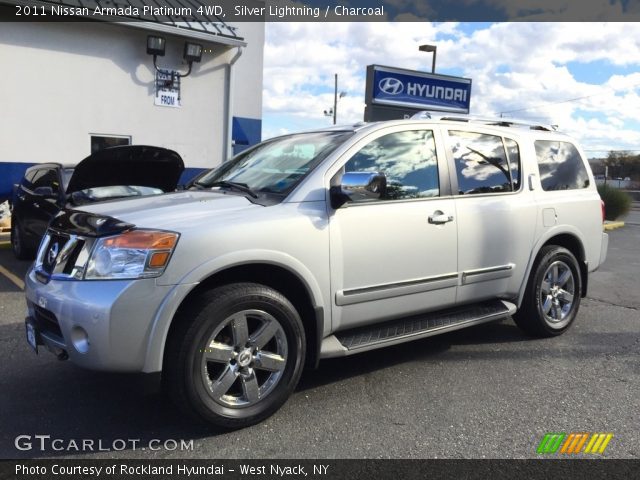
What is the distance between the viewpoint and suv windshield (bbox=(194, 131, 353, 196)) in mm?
3762

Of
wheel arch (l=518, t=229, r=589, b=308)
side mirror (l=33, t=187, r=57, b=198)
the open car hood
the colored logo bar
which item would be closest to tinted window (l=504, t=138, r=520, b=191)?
wheel arch (l=518, t=229, r=589, b=308)

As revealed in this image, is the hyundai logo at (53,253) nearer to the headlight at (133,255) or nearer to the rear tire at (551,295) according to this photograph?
the headlight at (133,255)

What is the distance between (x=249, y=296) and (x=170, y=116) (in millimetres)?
10911

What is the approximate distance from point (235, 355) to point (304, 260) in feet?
2.29

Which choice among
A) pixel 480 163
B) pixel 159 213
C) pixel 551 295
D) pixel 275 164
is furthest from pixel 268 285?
pixel 551 295

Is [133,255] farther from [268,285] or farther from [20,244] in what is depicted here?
[20,244]

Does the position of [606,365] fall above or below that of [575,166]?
below

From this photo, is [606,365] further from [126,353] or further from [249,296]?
[126,353]

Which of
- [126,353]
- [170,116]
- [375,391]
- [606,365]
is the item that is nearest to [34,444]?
[126,353]

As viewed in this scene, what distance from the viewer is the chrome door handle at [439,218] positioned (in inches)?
159

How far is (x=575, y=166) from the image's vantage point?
5.41 m

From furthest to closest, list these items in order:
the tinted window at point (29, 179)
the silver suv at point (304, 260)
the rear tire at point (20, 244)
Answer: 1. the tinted window at point (29, 179)
2. the rear tire at point (20, 244)
3. the silver suv at point (304, 260)

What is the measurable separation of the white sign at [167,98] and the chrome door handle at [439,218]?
1035cm

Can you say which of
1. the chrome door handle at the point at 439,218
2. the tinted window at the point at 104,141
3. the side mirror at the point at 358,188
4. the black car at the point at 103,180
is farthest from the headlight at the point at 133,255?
the tinted window at the point at 104,141
